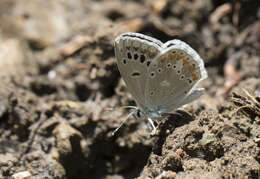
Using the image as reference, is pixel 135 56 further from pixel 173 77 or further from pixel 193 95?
pixel 193 95

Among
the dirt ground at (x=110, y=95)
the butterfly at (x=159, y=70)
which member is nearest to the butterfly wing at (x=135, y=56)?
the butterfly at (x=159, y=70)

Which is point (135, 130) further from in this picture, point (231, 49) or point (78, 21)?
point (78, 21)

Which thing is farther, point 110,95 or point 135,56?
point 110,95

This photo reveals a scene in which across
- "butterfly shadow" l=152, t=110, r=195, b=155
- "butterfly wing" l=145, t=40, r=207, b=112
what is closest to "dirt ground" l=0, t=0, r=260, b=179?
Answer: "butterfly shadow" l=152, t=110, r=195, b=155

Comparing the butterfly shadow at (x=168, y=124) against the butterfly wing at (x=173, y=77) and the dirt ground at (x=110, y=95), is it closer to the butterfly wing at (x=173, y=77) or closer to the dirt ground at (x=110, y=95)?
the dirt ground at (x=110, y=95)

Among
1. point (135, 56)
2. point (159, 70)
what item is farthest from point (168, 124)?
point (135, 56)

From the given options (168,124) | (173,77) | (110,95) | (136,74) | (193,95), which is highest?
(110,95)
